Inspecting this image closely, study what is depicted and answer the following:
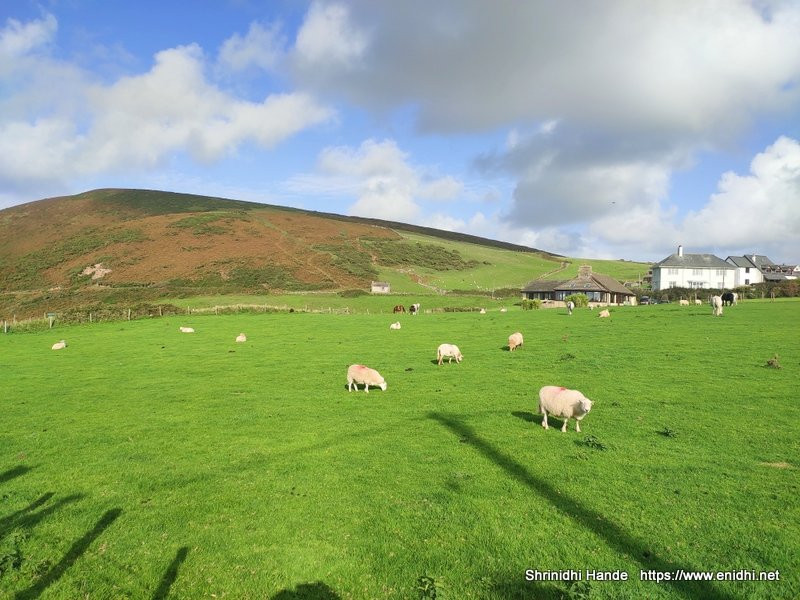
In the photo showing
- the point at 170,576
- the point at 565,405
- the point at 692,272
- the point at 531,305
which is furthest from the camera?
the point at 692,272

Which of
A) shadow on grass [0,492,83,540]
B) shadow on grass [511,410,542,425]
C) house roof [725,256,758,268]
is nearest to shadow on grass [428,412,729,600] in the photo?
shadow on grass [511,410,542,425]

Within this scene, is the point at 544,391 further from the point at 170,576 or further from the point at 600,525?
the point at 170,576

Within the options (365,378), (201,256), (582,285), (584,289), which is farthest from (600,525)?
(201,256)

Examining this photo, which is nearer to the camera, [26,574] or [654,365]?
[26,574]

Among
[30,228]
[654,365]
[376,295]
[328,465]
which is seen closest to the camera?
[328,465]

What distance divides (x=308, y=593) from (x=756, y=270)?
154 meters

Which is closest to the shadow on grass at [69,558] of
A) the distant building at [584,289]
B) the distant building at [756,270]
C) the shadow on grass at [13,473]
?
the shadow on grass at [13,473]

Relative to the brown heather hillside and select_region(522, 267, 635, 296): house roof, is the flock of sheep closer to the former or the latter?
the brown heather hillside

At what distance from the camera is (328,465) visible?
41.5ft

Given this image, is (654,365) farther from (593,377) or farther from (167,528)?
(167,528)

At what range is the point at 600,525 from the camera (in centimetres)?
926

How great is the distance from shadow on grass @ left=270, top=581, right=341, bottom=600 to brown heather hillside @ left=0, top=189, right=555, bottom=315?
7850 centimetres

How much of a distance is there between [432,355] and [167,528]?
2265 centimetres

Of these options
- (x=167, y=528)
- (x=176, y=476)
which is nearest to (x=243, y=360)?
(x=176, y=476)
